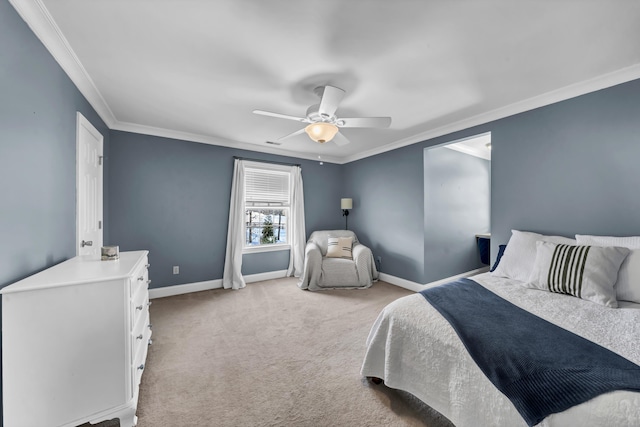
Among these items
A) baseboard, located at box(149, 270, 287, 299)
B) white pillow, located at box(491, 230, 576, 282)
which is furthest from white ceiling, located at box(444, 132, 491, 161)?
baseboard, located at box(149, 270, 287, 299)

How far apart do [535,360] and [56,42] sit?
11.1ft

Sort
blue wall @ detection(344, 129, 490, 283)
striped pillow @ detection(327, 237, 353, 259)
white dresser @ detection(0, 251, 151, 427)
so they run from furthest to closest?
striped pillow @ detection(327, 237, 353, 259) < blue wall @ detection(344, 129, 490, 283) < white dresser @ detection(0, 251, 151, 427)

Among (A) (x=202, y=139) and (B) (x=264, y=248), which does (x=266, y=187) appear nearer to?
(B) (x=264, y=248)

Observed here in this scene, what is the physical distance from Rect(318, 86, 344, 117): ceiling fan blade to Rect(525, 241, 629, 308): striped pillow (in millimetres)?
2233

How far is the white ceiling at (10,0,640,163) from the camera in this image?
1451 millimetres

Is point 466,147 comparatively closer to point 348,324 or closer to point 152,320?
point 348,324

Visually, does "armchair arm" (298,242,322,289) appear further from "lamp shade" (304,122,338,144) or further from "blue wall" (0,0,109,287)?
"blue wall" (0,0,109,287)

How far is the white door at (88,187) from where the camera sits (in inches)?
86.0

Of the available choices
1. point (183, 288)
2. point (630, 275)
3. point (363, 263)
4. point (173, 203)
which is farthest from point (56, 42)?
point (630, 275)

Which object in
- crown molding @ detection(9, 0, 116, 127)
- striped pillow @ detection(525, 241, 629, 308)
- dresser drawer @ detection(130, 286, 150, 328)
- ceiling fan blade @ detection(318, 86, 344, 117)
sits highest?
crown molding @ detection(9, 0, 116, 127)

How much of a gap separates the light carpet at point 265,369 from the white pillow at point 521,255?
1.46 meters

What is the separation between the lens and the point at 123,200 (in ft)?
11.0

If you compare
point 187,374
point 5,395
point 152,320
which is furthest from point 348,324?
point 5,395

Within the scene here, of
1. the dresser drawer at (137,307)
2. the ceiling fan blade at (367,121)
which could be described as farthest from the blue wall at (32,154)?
the ceiling fan blade at (367,121)
